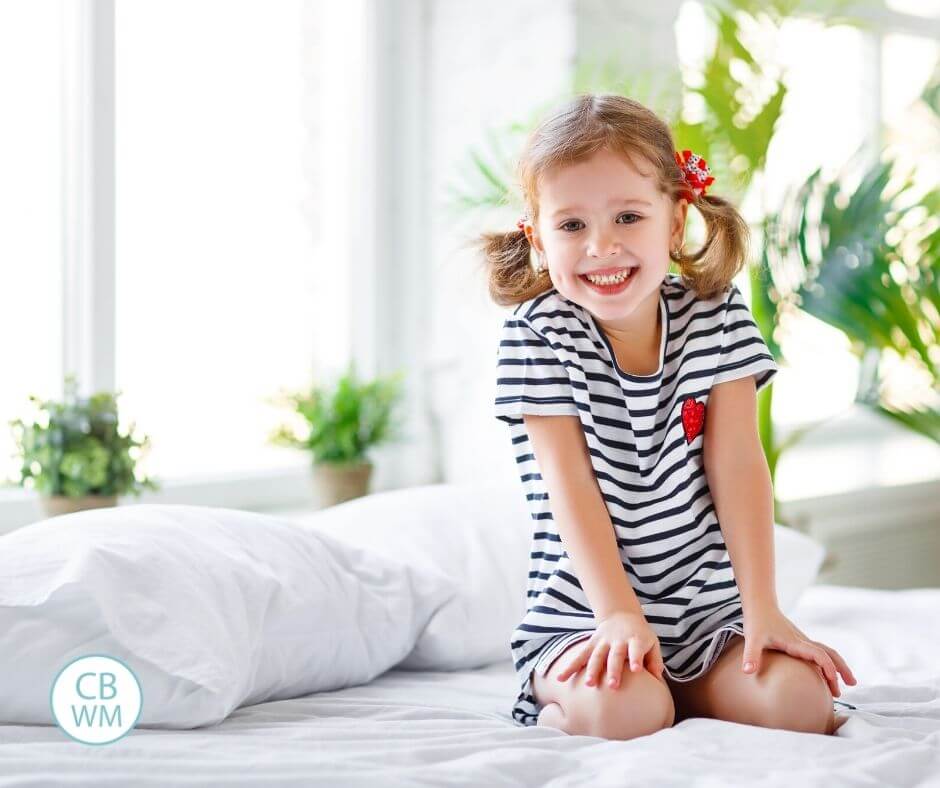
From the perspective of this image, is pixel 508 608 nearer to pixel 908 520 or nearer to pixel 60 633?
pixel 60 633

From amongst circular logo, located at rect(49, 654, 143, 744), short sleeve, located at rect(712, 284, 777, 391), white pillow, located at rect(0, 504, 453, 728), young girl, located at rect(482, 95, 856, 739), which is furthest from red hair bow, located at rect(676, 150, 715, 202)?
circular logo, located at rect(49, 654, 143, 744)

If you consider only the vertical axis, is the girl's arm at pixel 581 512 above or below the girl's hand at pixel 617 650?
above

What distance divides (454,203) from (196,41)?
2.19ft

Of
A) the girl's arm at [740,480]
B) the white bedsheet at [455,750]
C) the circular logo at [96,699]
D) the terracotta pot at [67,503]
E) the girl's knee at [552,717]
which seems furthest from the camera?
the terracotta pot at [67,503]

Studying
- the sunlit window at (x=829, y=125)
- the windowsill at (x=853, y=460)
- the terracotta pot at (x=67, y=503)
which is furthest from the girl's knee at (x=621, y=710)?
the sunlit window at (x=829, y=125)

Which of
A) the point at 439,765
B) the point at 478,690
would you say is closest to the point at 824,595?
the point at 478,690

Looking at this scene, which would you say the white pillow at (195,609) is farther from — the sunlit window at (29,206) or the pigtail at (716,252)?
the sunlit window at (29,206)

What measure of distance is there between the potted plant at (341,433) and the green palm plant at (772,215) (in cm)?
48

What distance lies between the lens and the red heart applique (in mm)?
1459

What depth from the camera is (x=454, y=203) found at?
2.67 m

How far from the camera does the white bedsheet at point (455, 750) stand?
42.8 inches

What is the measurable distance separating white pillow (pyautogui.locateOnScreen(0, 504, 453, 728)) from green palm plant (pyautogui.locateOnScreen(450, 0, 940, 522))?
107cm

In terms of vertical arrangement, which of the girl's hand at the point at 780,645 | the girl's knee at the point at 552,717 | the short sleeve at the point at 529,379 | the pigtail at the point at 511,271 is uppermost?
the pigtail at the point at 511,271

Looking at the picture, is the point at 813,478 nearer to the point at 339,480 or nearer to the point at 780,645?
the point at 339,480
